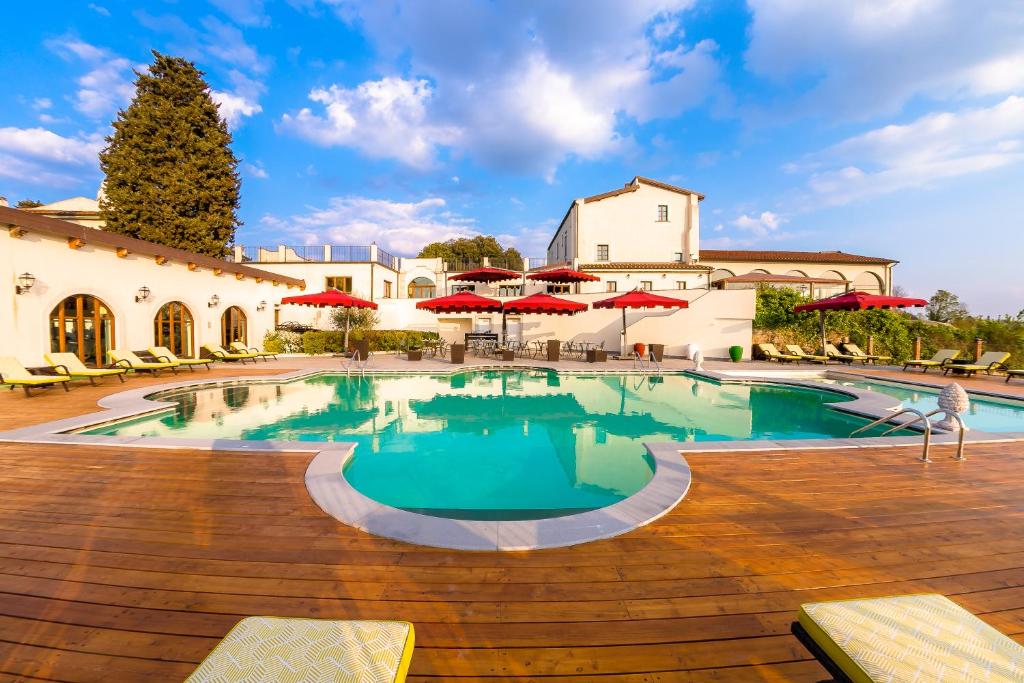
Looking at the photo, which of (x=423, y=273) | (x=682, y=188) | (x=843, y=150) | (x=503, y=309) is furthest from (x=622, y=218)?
(x=503, y=309)

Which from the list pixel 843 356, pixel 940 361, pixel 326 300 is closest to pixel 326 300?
pixel 326 300

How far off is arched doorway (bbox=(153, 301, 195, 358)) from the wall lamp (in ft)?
11.3

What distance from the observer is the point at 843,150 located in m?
17.6

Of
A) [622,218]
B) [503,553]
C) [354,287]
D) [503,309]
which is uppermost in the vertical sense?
[622,218]

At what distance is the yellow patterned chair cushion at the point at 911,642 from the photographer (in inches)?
48.4

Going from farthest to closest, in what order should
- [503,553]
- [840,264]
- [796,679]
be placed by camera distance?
[840,264], [503,553], [796,679]

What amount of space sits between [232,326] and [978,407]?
23.0m

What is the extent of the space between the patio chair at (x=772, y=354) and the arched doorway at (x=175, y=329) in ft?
71.0

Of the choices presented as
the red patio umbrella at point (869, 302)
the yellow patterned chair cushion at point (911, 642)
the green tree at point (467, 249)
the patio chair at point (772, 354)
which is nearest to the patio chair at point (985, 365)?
the red patio umbrella at point (869, 302)

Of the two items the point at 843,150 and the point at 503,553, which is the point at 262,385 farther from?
the point at 843,150

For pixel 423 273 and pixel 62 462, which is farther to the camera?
pixel 423 273

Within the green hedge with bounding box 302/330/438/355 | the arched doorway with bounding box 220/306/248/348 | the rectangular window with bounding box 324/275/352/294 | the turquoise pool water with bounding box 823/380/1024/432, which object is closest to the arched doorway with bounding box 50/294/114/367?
the arched doorway with bounding box 220/306/248/348

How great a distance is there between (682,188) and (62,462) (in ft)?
102

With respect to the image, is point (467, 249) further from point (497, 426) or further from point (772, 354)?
point (497, 426)
